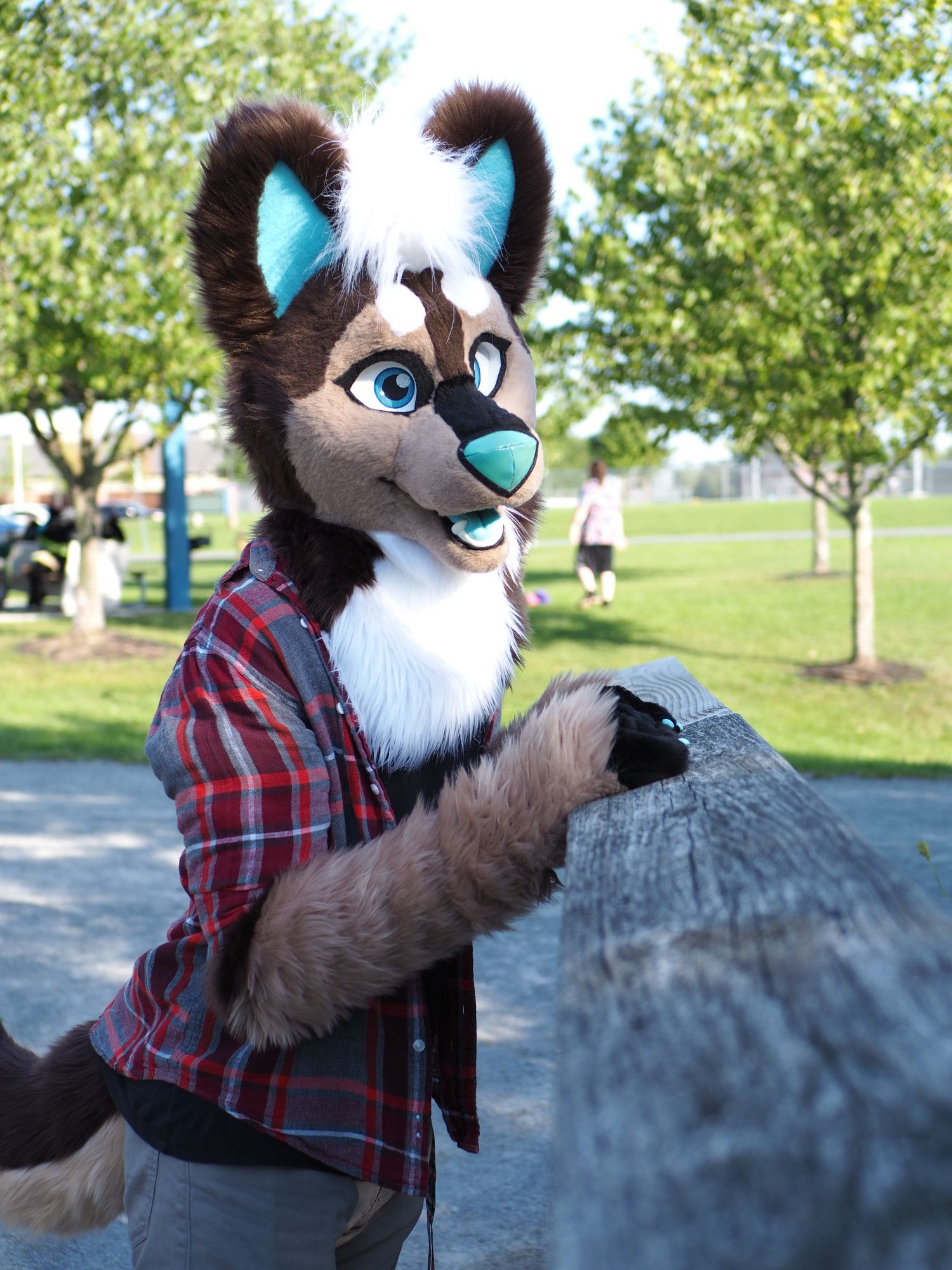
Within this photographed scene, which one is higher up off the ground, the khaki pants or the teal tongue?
the teal tongue

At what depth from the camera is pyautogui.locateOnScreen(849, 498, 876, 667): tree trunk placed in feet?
33.4

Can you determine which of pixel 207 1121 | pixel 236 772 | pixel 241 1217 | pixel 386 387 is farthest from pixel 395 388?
pixel 241 1217

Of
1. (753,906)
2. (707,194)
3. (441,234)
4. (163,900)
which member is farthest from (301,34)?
(753,906)

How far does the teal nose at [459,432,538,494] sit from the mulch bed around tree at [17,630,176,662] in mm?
9689

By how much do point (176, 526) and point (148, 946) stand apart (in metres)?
12.2

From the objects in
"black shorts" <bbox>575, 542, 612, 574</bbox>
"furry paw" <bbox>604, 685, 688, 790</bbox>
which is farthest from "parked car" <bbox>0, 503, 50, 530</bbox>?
"furry paw" <bbox>604, 685, 688, 790</bbox>

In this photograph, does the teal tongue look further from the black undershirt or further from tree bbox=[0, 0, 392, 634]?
tree bbox=[0, 0, 392, 634]

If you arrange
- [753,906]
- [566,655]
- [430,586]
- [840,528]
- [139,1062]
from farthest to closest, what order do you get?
[840,528], [566,655], [430,586], [139,1062], [753,906]

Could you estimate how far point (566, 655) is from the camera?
36.2 feet

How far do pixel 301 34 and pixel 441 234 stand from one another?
1642 cm

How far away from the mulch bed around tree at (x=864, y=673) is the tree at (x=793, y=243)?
0.11 meters

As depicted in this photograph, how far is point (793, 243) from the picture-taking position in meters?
8.74

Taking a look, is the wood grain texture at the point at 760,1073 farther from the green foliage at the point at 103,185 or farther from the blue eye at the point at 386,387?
the green foliage at the point at 103,185

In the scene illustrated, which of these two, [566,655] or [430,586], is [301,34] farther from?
[430,586]
